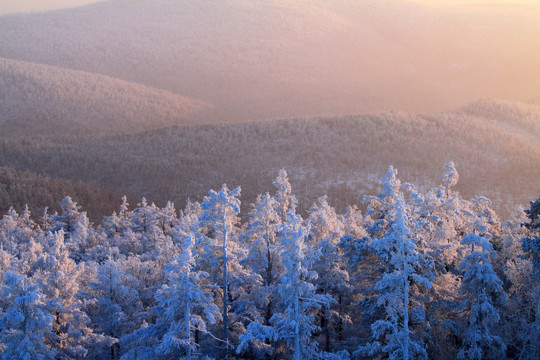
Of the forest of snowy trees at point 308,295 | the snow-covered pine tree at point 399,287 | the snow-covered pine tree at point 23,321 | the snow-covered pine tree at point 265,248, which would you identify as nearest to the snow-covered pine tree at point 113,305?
the forest of snowy trees at point 308,295

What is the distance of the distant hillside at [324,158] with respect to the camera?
434 ft

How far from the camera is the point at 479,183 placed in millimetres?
125688

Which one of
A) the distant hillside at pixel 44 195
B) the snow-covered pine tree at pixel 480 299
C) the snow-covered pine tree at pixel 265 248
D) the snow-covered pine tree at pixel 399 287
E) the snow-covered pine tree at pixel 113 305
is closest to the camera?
the snow-covered pine tree at pixel 399 287

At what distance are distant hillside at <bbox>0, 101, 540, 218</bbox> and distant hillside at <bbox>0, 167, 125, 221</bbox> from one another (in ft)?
75.2

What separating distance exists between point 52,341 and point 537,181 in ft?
415

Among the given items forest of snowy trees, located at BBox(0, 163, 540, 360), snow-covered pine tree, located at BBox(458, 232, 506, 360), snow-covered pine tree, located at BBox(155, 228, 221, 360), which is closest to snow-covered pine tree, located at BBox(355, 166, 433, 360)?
forest of snowy trees, located at BBox(0, 163, 540, 360)

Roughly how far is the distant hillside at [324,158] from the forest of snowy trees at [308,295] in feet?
290

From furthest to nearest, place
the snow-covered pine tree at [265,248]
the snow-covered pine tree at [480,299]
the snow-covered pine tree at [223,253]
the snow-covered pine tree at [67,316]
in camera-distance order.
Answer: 1. the snow-covered pine tree at [265,248]
2. the snow-covered pine tree at [67,316]
3. the snow-covered pine tree at [223,253]
4. the snow-covered pine tree at [480,299]

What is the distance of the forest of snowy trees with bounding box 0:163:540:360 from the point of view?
71.6 feet

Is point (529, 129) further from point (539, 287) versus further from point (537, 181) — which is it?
point (539, 287)

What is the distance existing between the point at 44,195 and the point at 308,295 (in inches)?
3825

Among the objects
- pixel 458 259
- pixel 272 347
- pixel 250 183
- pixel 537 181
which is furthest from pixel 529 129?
pixel 272 347

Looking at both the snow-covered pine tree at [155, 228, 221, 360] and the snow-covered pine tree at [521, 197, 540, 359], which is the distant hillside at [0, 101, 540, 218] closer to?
the snow-covered pine tree at [521, 197, 540, 359]

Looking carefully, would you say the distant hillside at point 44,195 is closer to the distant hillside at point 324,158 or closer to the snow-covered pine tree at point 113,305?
the distant hillside at point 324,158
